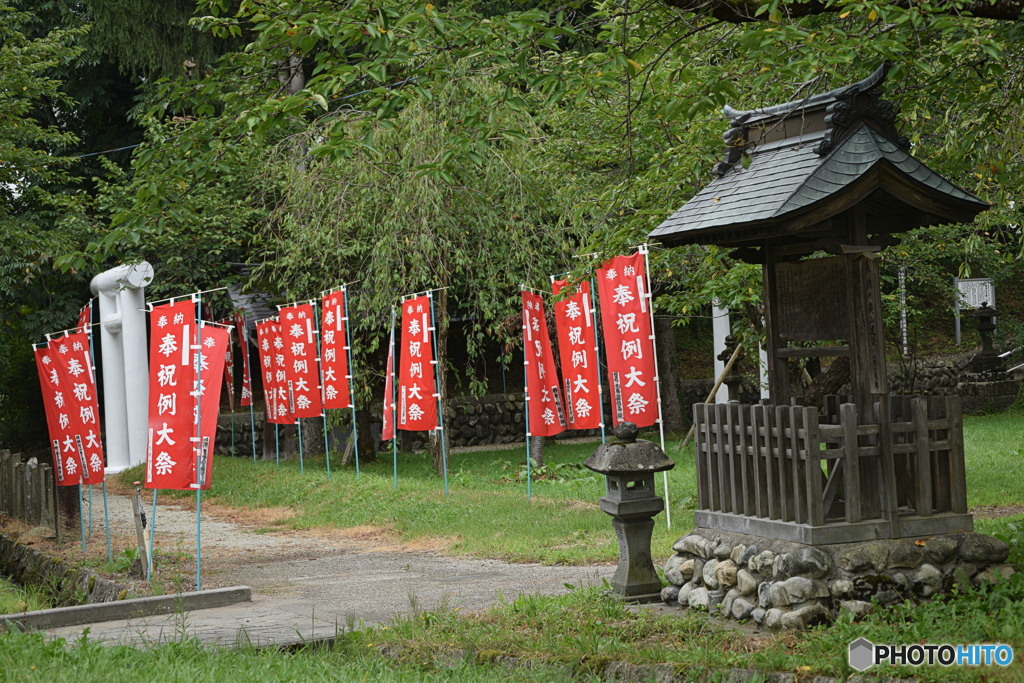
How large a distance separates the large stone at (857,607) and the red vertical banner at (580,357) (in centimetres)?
674

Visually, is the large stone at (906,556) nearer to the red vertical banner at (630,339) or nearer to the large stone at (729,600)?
the large stone at (729,600)

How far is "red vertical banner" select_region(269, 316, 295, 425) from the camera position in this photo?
62.0ft

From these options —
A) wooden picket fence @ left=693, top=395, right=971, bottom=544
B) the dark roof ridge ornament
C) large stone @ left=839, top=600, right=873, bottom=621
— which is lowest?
large stone @ left=839, top=600, right=873, bottom=621

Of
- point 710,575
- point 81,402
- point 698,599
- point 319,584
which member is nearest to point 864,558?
point 710,575

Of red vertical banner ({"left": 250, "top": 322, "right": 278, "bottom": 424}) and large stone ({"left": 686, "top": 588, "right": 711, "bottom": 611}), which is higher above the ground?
red vertical banner ({"left": 250, "top": 322, "right": 278, "bottom": 424})

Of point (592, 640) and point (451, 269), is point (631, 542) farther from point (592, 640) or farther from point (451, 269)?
point (451, 269)

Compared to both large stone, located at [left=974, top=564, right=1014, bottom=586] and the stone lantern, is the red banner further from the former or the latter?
large stone, located at [left=974, top=564, right=1014, bottom=586]

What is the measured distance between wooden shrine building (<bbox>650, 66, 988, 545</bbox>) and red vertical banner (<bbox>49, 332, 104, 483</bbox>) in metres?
8.01

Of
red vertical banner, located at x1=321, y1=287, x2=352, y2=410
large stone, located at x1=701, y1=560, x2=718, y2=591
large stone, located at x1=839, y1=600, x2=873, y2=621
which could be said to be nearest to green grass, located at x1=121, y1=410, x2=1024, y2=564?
red vertical banner, located at x1=321, y1=287, x2=352, y2=410

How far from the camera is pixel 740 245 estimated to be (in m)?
7.86

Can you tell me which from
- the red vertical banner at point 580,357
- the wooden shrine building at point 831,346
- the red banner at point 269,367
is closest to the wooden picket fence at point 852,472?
the wooden shrine building at point 831,346

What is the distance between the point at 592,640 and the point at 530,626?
0.71 meters

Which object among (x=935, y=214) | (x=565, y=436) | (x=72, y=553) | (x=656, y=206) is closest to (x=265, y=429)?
(x=565, y=436)

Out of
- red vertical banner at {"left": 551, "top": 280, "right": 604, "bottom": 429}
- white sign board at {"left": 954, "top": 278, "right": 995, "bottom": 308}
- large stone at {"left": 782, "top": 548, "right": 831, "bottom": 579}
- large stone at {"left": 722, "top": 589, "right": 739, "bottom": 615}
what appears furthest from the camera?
white sign board at {"left": 954, "top": 278, "right": 995, "bottom": 308}
